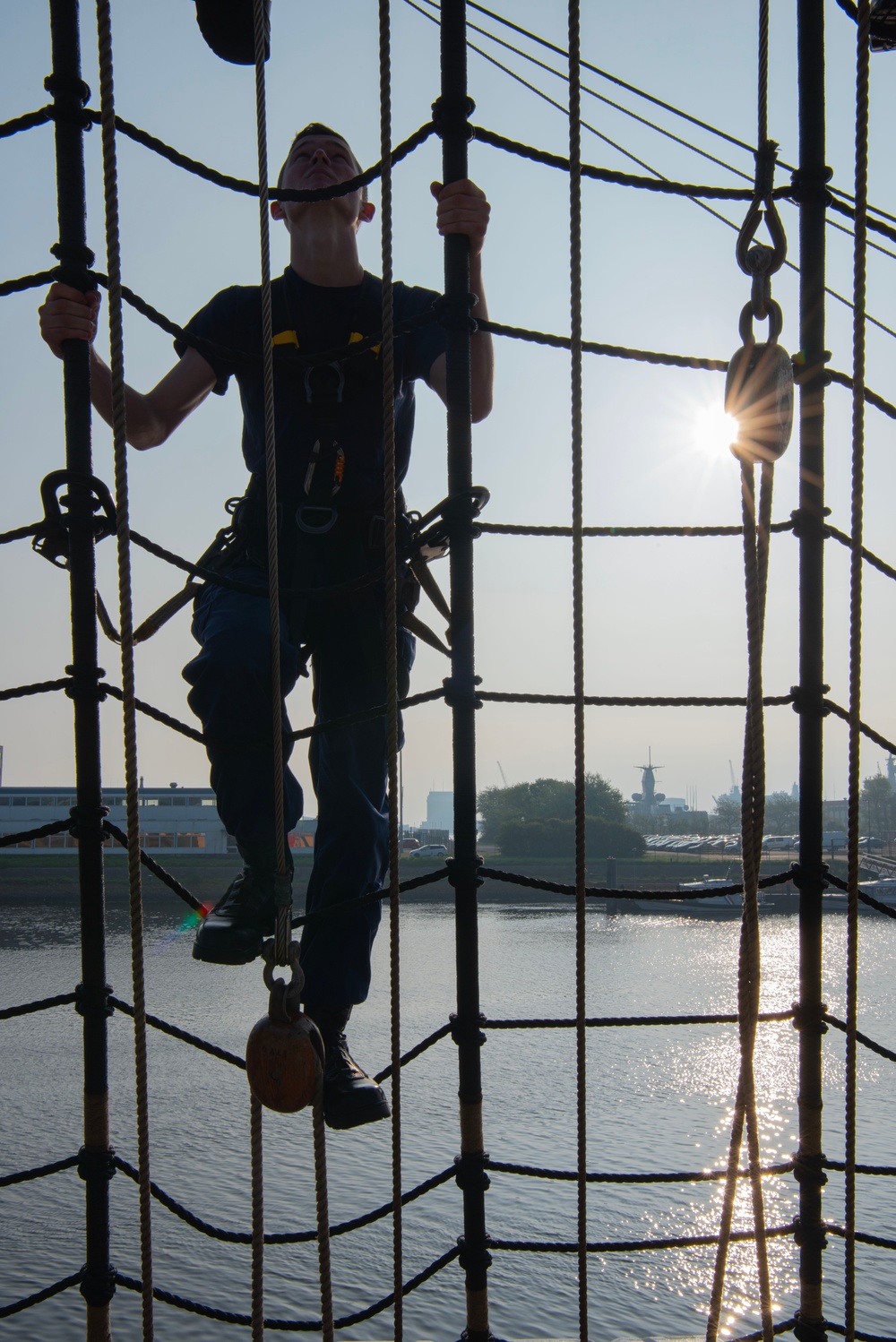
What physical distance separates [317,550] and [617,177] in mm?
876

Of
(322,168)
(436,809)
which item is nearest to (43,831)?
(322,168)

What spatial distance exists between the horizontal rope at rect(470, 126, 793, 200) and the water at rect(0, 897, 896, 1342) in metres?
4.54

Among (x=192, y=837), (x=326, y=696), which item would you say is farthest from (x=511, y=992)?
(x=192, y=837)

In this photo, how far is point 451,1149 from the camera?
41.3 ft

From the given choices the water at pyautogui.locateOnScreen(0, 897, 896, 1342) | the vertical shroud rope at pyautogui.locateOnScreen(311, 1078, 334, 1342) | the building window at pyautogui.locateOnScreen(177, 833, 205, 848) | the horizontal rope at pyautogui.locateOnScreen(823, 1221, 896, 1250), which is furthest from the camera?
the building window at pyautogui.locateOnScreen(177, 833, 205, 848)

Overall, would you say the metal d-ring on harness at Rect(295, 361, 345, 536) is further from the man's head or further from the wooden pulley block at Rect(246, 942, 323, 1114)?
the wooden pulley block at Rect(246, 942, 323, 1114)

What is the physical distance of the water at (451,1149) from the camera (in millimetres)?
9906

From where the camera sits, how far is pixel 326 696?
221 centimetres

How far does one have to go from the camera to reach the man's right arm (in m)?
1.90

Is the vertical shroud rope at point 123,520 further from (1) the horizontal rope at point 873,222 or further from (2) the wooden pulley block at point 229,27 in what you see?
(1) the horizontal rope at point 873,222

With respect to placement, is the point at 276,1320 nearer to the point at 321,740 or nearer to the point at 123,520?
the point at 321,740

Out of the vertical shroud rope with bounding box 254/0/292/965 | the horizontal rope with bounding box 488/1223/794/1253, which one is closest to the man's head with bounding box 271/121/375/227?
the vertical shroud rope with bounding box 254/0/292/965

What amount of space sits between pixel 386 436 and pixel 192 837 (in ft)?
135

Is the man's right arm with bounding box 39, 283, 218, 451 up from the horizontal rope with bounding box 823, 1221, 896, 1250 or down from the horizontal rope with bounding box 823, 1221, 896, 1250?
up
